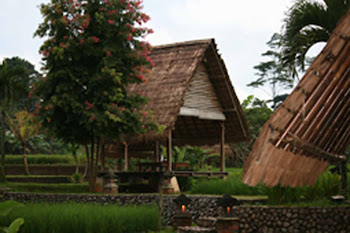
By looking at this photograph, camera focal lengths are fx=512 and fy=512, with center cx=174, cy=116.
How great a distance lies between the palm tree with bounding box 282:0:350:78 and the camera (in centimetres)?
1250

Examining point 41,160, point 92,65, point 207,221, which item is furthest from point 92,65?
point 41,160

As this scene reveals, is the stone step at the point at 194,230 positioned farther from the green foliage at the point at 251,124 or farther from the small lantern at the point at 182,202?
the green foliage at the point at 251,124

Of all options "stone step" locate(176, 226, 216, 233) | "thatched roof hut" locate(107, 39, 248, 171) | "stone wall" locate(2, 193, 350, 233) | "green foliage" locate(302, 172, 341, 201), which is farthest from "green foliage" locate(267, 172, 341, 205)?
"thatched roof hut" locate(107, 39, 248, 171)

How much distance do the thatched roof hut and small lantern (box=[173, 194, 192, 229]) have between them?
350 centimetres

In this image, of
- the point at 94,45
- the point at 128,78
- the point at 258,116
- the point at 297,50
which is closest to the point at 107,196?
the point at 128,78

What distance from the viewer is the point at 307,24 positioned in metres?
13.3

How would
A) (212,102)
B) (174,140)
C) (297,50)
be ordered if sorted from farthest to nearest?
(174,140)
(212,102)
(297,50)

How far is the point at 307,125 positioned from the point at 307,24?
28.2 feet

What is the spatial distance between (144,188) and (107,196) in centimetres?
206

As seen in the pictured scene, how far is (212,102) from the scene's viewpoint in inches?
719

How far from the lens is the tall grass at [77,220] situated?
9.12 metres

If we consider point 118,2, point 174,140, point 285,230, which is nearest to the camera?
point 285,230

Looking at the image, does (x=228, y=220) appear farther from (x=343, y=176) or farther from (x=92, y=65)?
(x=92, y=65)

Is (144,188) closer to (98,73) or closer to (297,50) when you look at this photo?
(98,73)
